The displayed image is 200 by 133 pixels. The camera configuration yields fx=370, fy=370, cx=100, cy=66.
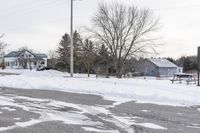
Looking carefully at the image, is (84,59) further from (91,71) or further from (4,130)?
(4,130)

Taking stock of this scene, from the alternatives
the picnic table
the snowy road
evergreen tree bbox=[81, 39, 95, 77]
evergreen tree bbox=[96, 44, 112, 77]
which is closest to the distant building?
evergreen tree bbox=[96, 44, 112, 77]

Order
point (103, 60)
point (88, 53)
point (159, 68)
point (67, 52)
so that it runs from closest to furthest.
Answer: point (103, 60) < point (88, 53) < point (67, 52) < point (159, 68)

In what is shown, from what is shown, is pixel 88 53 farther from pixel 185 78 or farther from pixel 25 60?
pixel 25 60

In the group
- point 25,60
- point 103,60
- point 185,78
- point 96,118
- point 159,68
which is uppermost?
point 25,60

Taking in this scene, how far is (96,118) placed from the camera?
448 inches

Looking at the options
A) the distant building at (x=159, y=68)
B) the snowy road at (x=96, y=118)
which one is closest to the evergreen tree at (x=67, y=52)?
the distant building at (x=159, y=68)

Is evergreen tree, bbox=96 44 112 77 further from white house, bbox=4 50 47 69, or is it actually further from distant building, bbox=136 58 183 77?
distant building, bbox=136 58 183 77

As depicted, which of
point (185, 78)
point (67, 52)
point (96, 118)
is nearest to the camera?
point (96, 118)

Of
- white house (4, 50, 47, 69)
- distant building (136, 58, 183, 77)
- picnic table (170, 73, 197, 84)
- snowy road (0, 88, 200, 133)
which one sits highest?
white house (4, 50, 47, 69)

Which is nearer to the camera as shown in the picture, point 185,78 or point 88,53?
point 185,78

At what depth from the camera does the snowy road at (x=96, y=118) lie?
31.3 feet

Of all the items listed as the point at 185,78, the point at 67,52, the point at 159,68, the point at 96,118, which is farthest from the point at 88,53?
the point at 96,118

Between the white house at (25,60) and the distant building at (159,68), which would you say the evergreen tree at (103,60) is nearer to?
the white house at (25,60)

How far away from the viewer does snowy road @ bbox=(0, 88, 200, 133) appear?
9547mm
